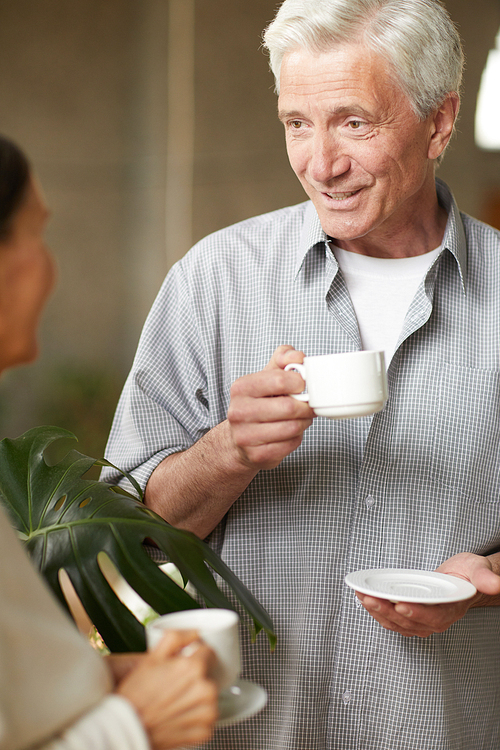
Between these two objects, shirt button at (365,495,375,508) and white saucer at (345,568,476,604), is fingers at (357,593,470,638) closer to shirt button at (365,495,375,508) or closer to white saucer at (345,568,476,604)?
white saucer at (345,568,476,604)

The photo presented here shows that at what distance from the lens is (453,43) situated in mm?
1453

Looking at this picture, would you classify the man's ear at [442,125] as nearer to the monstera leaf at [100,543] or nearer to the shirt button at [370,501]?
the shirt button at [370,501]

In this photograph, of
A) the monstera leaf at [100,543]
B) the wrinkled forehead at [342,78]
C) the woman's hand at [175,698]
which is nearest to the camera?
the woman's hand at [175,698]

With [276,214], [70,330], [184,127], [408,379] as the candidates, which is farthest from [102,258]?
[408,379]

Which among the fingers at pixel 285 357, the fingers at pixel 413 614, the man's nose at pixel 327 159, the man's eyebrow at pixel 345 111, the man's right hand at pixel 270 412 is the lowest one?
the fingers at pixel 413 614

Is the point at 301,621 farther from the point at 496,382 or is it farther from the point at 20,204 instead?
the point at 20,204

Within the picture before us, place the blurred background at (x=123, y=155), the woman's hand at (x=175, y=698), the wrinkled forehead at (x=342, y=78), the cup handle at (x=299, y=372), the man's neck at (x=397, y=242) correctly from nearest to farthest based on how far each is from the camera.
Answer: the woman's hand at (x=175, y=698) < the cup handle at (x=299, y=372) < the wrinkled forehead at (x=342, y=78) < the man's neck at (x=397, y=242) < the blurred background at (x=123, y=155)

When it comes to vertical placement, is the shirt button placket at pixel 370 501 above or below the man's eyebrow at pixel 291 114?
below

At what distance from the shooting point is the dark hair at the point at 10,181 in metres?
0.72

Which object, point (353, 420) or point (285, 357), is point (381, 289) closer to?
point (353, 420)

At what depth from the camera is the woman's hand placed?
69cm

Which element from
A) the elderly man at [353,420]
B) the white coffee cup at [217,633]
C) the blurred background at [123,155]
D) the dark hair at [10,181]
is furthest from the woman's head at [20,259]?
the blurred background at [123,155]

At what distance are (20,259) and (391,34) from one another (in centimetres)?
92

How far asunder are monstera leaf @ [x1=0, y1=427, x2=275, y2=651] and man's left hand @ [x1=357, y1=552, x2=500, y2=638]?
23 centimetres
